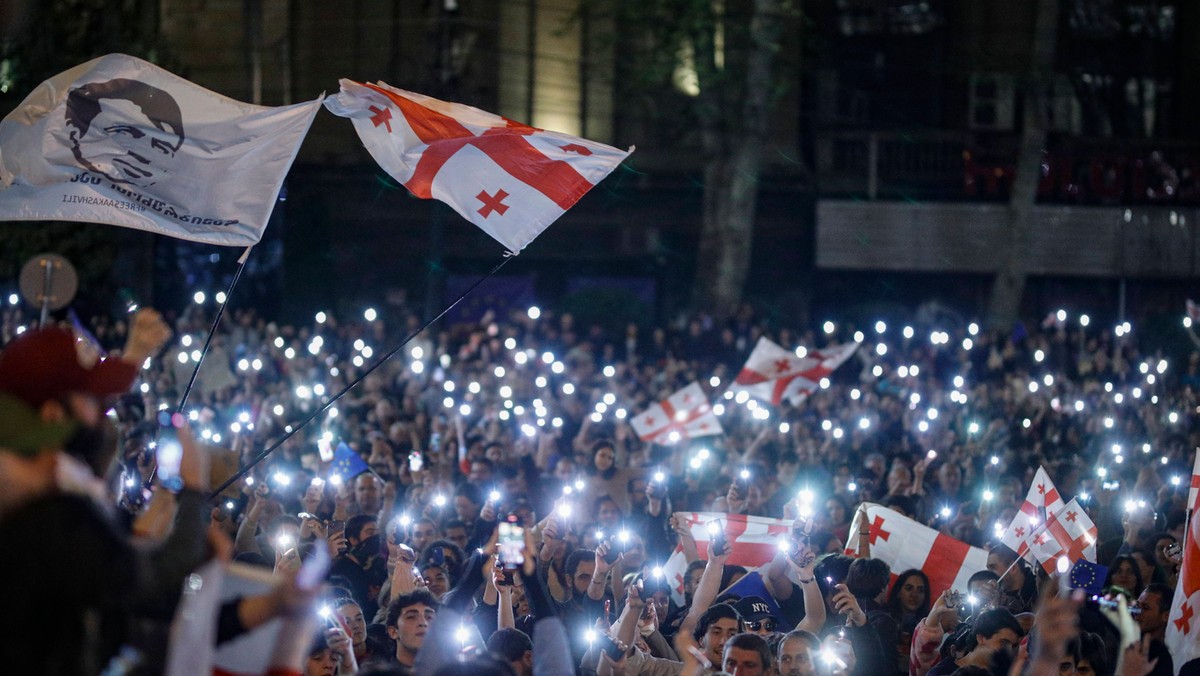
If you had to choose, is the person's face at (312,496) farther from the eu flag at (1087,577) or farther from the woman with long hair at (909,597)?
the eu flag at (1087,577)

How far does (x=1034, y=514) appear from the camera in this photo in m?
8.80

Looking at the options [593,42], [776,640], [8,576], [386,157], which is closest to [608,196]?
[593,42]

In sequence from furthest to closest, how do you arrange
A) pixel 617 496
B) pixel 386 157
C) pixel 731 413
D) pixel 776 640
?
pixel 731 413
pixel 617 496
pixel 386 157
pixel 776 640

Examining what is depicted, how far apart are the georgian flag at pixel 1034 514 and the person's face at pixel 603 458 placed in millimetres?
3055

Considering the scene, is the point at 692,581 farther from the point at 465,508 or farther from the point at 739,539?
the point at 465,508

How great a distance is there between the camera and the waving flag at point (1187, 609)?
6.62 metres

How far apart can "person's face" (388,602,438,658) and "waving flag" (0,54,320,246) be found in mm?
2211

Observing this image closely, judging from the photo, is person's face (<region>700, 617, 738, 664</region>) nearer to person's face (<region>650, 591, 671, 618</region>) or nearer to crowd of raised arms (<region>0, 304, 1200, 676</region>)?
crowd of raised arms (<region>0, 304, 1200, 676</region>)

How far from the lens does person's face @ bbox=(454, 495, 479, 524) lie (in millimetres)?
9789

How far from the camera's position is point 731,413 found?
16.3 m

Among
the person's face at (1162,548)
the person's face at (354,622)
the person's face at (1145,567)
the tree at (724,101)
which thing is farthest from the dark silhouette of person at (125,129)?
the tree at (724,101)

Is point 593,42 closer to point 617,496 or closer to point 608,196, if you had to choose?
point 608,196

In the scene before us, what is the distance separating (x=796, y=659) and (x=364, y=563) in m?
3.11

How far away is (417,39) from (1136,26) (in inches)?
563
